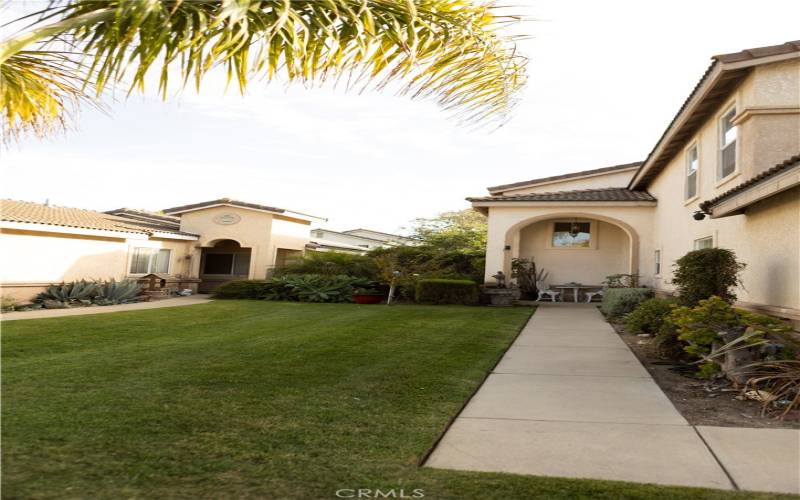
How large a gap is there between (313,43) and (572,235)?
18.2m

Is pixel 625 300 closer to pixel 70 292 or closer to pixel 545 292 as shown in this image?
pixel 545 292

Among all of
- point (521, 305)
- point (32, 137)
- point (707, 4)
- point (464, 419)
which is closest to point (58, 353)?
point (32, 137)

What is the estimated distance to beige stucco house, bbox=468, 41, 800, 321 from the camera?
737 centimetres

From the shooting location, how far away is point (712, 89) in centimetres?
951

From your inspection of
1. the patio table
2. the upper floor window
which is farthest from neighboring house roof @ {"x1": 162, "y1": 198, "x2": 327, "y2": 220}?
the upper floor window

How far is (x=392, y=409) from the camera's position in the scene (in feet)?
16.0

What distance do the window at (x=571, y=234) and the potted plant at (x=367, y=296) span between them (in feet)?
23.0

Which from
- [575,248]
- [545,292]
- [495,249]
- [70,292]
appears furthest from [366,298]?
[70,292]

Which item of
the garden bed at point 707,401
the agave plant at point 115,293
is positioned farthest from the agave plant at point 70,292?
the garden bed at point 707,401

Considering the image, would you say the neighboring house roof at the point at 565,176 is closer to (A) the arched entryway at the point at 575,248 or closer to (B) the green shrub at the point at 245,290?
(A) the arched entryway at the point at 575,248

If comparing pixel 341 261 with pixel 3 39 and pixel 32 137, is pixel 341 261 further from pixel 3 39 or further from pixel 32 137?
pixel 3 39

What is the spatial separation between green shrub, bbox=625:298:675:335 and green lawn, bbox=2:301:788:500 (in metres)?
2.58

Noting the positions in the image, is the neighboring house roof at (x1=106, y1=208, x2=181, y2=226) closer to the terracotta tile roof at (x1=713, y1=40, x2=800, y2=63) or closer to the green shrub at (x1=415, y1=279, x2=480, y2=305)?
the green shrub at (x1=415, y1=279, x2=480, y2=305)

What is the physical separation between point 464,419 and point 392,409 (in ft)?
2.18
